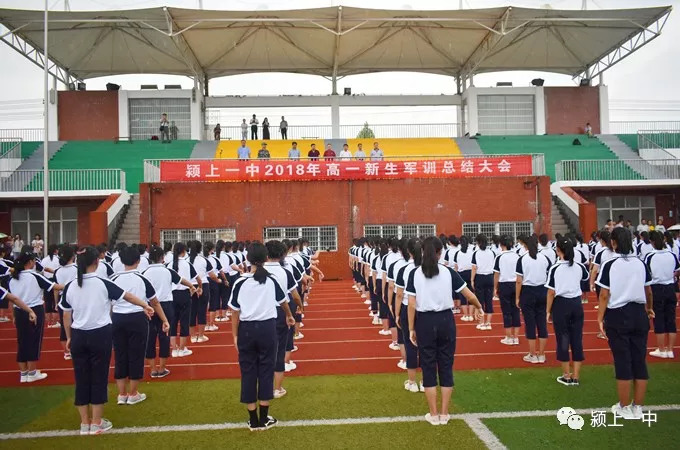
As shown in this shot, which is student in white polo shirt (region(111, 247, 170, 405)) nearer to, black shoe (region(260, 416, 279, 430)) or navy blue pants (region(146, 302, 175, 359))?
navy blue pants (region(146, 302, 175, 359))

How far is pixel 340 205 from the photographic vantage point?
19547mm

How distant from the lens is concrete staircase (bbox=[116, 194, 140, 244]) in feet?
63.9

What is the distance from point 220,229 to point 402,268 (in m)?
14.3

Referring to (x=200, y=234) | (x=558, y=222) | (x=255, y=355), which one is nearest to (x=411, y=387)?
(x=255, y=355)

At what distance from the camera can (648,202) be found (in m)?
23.9

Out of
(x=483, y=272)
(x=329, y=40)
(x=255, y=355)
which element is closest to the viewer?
(x=255, y=355)

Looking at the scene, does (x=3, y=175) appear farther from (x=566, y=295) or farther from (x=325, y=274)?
(x=566, y=295)

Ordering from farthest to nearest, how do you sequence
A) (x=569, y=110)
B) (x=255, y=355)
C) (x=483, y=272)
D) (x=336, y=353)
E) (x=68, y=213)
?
(x=569, y=110) < (x=68, y=213) < (x=483, y=272) < (x=336, y=353) < (x=255, y=355)

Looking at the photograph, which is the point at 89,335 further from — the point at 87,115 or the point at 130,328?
the point at 87,115

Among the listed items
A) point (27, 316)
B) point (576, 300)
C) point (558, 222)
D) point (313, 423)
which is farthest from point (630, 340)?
point (558, 222)

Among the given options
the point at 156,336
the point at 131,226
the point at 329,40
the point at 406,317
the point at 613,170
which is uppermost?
the point at 329,40

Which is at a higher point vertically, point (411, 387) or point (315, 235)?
point (315, 235)

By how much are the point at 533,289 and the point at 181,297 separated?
5.25 m

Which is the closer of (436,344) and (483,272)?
(436,344)
